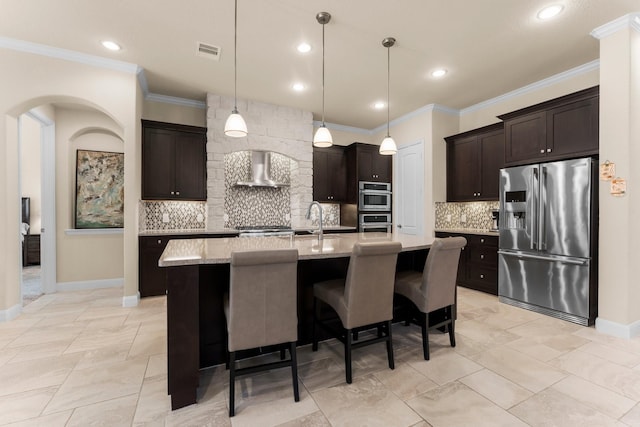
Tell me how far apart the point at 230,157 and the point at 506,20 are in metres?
4.20

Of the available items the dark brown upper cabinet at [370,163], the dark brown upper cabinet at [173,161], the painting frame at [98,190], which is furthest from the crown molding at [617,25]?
the painting frame at [98,190]

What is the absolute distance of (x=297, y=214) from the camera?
5465mm

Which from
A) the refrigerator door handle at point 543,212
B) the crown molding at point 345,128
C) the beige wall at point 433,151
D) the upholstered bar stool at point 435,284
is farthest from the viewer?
the crown molding at point 345,128

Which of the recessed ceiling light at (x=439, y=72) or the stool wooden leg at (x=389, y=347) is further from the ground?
the recessed ceiling light at (x=439, y=72)

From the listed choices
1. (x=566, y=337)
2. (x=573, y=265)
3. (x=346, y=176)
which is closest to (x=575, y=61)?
(x=573, y=265)

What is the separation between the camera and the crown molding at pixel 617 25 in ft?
9.18

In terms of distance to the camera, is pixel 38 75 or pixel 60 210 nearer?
pixel 38 75

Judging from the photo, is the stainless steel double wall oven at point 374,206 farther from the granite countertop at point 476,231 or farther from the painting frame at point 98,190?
the painting frame at point 98,190

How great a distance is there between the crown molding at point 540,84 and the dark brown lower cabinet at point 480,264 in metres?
2.26

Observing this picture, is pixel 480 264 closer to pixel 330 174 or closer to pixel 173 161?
pixel 330 174

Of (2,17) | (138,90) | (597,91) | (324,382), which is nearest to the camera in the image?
(324,382)

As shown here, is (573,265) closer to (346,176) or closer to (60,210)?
(346,176)

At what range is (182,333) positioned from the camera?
5.95 feet

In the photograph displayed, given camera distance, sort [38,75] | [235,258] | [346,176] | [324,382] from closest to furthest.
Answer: [235,258]
[324,382]
[38,75]
[346,176]
